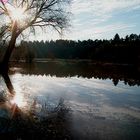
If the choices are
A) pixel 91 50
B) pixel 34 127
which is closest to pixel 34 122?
pixel 34 127

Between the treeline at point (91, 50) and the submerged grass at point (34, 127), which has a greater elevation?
the treeline at point (91, 50)

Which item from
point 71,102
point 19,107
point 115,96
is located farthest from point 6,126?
point 115,96

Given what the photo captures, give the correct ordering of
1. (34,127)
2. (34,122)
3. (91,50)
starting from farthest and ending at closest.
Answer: (91,50), (34,122), (34,127)

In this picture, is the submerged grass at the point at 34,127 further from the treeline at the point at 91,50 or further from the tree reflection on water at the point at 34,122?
the treeline at the point at 91,50

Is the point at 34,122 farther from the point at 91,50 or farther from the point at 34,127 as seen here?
the point at 91,50

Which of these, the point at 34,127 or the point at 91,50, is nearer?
the point at 34,127

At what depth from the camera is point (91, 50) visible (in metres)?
124

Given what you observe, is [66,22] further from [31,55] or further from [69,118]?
[31,55]

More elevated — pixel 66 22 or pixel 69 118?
pixel 66 22

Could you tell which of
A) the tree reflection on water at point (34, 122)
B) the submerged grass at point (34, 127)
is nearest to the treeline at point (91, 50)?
the tree reflection on water at point (34, 122)

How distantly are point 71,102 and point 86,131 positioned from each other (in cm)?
409

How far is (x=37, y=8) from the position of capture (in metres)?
29.9

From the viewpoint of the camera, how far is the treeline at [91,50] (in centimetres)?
7273

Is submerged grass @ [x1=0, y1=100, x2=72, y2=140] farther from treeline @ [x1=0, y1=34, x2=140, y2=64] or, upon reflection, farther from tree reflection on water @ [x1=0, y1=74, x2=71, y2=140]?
treeline @ [x1=0, y1=34, x2=140, y2=64]
